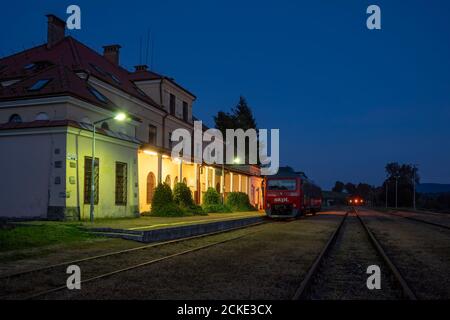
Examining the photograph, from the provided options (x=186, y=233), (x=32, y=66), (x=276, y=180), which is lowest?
(x=186, y=233)

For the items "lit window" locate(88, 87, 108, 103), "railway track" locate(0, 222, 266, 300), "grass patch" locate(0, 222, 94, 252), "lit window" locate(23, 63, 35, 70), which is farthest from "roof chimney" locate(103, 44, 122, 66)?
"railway track" locate(0, 222, 266, 300)

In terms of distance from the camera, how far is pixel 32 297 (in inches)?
274

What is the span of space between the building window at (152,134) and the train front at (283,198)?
907 cm

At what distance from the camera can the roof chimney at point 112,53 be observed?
123ft

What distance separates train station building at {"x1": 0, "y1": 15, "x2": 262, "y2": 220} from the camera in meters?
20.5

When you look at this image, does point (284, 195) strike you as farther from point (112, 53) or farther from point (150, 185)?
point (112, 53)

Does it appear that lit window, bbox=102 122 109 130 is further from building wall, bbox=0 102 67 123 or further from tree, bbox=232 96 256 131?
tree, bbox=232 96 256 131

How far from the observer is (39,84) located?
23547 millimetres

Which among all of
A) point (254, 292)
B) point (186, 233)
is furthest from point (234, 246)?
point (254, 292)

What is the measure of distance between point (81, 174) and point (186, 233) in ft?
19.2

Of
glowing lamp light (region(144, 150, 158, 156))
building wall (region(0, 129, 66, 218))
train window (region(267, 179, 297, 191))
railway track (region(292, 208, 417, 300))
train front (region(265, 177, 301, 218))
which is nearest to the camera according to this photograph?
railway track (region(292, 208, 417, 300))

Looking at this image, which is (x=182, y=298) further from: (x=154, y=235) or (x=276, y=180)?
(x=276, y=180)

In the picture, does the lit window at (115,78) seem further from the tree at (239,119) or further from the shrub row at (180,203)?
the tree at (239,119)

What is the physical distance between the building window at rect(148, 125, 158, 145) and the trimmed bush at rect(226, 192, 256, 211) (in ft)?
29.2
